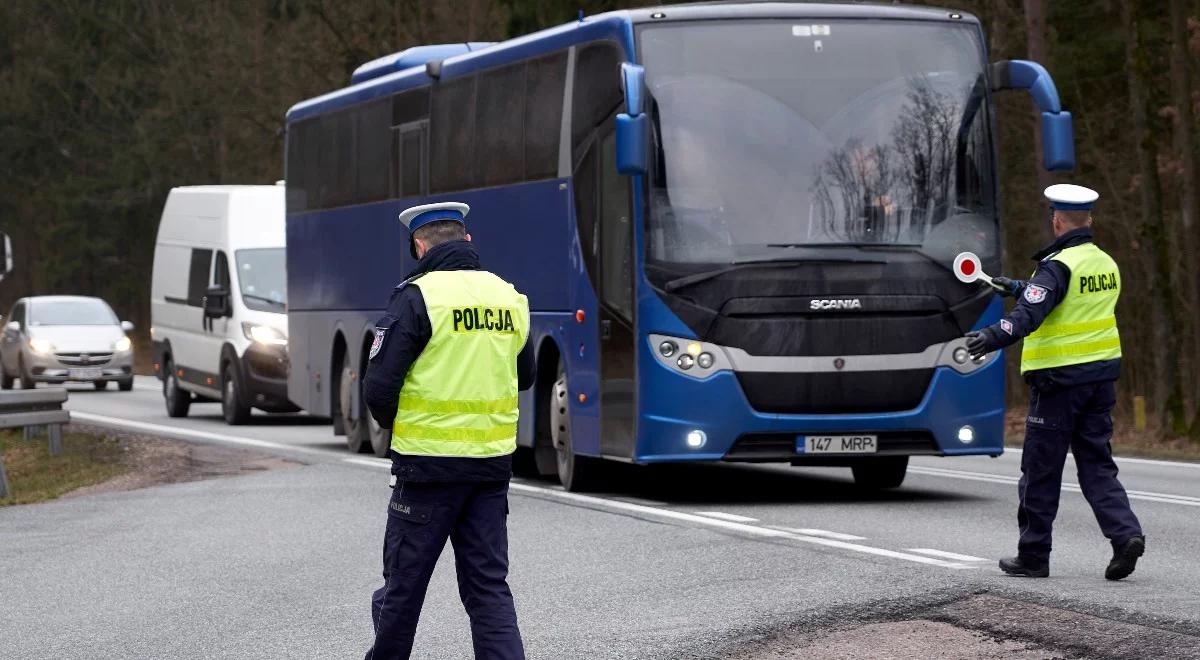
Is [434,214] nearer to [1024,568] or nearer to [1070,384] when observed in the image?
[1070,384]

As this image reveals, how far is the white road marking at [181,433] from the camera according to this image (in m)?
22.5

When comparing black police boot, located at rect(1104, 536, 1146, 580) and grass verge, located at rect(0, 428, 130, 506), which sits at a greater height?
black police boot, located at rect(1104, 536, 1146, 580)

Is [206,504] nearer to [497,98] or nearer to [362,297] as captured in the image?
[497,98]

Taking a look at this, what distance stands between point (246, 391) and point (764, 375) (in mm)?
13657

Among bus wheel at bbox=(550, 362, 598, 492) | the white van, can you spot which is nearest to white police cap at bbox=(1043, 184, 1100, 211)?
bus wheel at bbox=(550, 362, 598, 492)

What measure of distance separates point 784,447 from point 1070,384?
4.44 meters

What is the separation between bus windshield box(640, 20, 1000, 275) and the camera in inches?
576

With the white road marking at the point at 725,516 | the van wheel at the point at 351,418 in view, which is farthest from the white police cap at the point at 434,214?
the van wheel at the point at 351,418

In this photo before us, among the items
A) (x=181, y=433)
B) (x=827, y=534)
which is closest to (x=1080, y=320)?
(x=827, y=534)

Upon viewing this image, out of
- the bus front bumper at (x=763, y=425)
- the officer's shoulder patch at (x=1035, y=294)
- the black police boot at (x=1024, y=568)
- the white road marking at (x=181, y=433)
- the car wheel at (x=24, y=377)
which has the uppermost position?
the officer's shoulder patch at (x=1035, y=294)

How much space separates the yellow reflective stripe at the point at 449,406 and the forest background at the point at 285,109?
18.3 meters

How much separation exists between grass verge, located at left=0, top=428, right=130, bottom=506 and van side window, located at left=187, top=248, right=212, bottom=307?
13.6 ft

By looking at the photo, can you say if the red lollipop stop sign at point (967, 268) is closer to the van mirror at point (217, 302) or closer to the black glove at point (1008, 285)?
the black glove at point (1008, 285)

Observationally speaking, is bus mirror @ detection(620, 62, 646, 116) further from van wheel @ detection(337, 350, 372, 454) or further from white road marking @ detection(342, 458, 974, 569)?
van wheel @ detection(337, 350, 372, 454)
